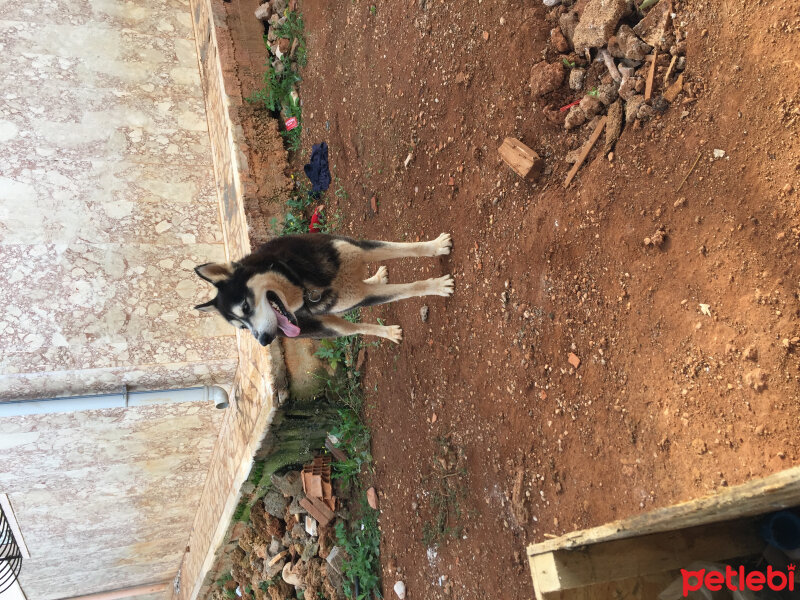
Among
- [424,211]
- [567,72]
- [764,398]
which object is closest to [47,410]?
[424,211]

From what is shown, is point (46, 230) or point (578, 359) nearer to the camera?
point (578, 359)

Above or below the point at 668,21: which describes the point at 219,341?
above

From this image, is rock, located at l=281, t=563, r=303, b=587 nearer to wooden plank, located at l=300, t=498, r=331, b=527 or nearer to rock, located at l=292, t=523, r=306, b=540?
rock, located at l=292, t=523, r=306, b=540

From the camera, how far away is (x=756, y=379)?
2207 mm

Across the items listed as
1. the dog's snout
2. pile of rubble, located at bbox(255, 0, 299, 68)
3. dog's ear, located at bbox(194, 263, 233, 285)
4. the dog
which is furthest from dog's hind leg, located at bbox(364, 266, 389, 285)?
pile of rubble, located at bbox(255, 0, 299, 68)

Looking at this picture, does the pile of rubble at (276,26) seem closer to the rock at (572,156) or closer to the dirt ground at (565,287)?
the dirt ground at (565,287)

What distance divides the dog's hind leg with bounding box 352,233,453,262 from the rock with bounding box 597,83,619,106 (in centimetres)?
158

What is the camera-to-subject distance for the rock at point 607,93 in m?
2.94

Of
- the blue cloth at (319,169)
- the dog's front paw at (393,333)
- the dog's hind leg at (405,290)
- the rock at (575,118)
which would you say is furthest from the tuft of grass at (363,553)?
the rock at (575,118)

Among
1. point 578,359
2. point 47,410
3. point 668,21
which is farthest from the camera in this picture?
point 47,410

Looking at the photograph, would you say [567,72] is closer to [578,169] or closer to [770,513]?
[578,169]

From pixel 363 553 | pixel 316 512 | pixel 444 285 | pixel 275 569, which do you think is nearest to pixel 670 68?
pixel 444 285

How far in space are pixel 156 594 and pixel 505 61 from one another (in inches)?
447

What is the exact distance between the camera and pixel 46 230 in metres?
5.34
